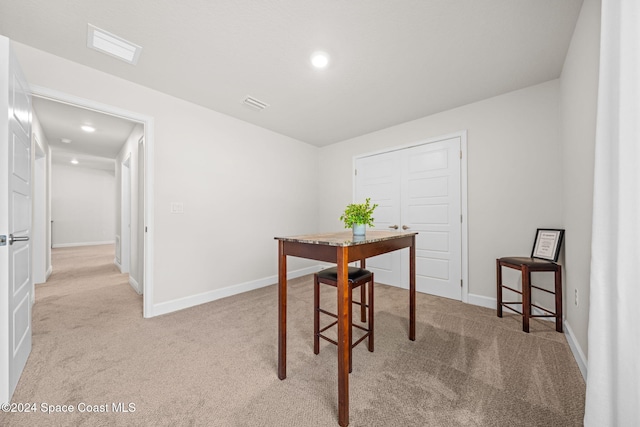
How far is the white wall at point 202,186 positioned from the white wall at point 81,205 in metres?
8.10

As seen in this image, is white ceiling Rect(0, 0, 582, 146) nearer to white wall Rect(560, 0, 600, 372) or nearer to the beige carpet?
white wall Rect(560, 0, 600, 372)

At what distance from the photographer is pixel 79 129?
4.14 meters

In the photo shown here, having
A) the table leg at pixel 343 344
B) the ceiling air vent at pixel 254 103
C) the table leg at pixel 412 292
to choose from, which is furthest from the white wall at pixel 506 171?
the table leg at pixel 343 344

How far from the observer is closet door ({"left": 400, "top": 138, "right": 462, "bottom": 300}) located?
3246 mm

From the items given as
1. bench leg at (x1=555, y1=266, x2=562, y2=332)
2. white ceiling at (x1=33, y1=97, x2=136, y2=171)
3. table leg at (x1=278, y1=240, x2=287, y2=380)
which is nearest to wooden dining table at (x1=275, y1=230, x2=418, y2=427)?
table leg at (x1=278, y1=240, x2=287, y2=380)

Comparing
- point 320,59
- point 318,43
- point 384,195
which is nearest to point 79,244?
point 384,195

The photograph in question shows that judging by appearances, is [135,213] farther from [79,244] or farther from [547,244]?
[79,244]

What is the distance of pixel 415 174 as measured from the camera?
361 centimetres

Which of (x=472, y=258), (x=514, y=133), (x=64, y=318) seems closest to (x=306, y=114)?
(x=514, y=133)

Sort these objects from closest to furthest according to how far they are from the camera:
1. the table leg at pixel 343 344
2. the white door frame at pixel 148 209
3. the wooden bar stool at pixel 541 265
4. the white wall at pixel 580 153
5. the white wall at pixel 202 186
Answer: the table leg at pixel 343 344
the white wall at pixel 580 153
the wooden bar stool at pixel 541 265
the white wall at pixel 202 186
the white door frame at pixel 148 209

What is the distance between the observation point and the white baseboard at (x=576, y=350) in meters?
1.67

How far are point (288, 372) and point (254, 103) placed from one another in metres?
2.92

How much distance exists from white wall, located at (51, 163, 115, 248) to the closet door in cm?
1024

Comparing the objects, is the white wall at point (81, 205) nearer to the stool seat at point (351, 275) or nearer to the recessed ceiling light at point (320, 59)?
the recessed ceiling light at point (320, 59)
